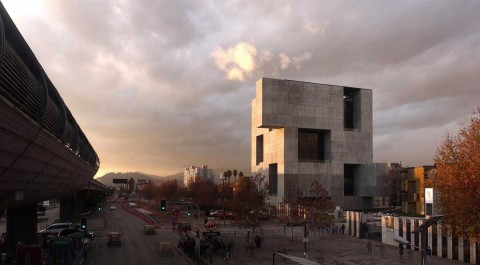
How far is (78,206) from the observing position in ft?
295

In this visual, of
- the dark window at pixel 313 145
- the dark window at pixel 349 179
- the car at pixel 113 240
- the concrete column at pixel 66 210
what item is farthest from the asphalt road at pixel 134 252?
the dark window at pixel 349 179

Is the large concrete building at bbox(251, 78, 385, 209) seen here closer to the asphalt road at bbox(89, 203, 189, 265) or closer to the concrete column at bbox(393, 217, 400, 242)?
the concrete column at bbox(393, 217, 400, 242)

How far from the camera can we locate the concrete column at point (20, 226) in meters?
37.9

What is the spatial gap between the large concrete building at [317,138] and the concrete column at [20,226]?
62280mm

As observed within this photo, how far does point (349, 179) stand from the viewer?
363ft

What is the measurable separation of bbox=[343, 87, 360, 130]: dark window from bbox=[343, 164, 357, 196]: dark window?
10798 millimetres

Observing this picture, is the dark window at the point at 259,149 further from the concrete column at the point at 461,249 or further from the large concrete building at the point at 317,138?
the concrete column at the point at 461,249

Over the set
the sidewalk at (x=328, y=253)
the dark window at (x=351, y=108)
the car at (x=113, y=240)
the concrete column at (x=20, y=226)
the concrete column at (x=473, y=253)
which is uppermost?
the dark window at (x=351, y=108)

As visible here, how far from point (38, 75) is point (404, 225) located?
43.8 m

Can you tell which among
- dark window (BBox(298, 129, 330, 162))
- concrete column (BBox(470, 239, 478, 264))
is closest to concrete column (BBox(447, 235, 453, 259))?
concrete column (BBox(470, 239, 478, 264))

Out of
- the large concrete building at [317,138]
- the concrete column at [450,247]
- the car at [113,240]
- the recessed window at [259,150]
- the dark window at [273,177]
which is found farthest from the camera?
the recessed window at [259,150]

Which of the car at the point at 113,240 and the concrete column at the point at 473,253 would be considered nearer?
the concrete column at the point at 473,253

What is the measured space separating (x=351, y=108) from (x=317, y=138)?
12663 millimetres

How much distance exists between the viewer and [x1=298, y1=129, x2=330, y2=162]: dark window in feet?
346
